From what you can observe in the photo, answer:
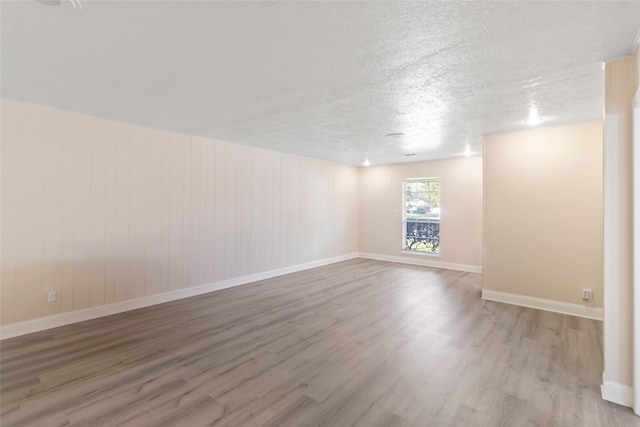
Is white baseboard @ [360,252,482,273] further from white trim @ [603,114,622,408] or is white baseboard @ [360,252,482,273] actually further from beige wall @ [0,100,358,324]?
white trim @ [603,114,622,408]

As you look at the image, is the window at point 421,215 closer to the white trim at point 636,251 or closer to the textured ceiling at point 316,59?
the textured ceiling at point 316,59

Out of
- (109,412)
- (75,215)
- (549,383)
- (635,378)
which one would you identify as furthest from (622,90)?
(75,215)

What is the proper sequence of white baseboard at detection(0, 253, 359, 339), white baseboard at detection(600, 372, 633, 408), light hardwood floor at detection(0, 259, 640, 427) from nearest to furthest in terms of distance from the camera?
light hardwood floor at detection(0, 259, 640, 427) < white baseboard at detection(600, 372, 633, 408) < white baseboard at detection(0, 253, 359, 339)

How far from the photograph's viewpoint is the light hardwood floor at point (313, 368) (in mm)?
1954

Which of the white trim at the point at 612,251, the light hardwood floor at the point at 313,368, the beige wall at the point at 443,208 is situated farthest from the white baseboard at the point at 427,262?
the white trim at the point at 612,251

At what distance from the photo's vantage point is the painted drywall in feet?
6.91

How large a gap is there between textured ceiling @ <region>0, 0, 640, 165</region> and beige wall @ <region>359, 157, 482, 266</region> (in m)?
2.72

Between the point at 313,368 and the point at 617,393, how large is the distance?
7.59 feet

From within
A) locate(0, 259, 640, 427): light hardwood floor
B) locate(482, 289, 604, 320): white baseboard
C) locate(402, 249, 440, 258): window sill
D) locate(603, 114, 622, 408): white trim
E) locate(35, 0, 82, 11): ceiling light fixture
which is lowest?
locate(0, 259, 640, 427): light hardwood floor

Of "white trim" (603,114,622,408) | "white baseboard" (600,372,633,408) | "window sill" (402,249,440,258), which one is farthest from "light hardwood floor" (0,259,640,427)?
"window sill" (402,249,440,258)

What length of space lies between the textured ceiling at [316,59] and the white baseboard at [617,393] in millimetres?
2491

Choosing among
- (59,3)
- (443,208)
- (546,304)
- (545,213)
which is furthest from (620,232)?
(443,208)

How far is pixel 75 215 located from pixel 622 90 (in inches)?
221

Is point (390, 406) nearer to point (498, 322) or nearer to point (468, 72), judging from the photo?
point (498, 322)
